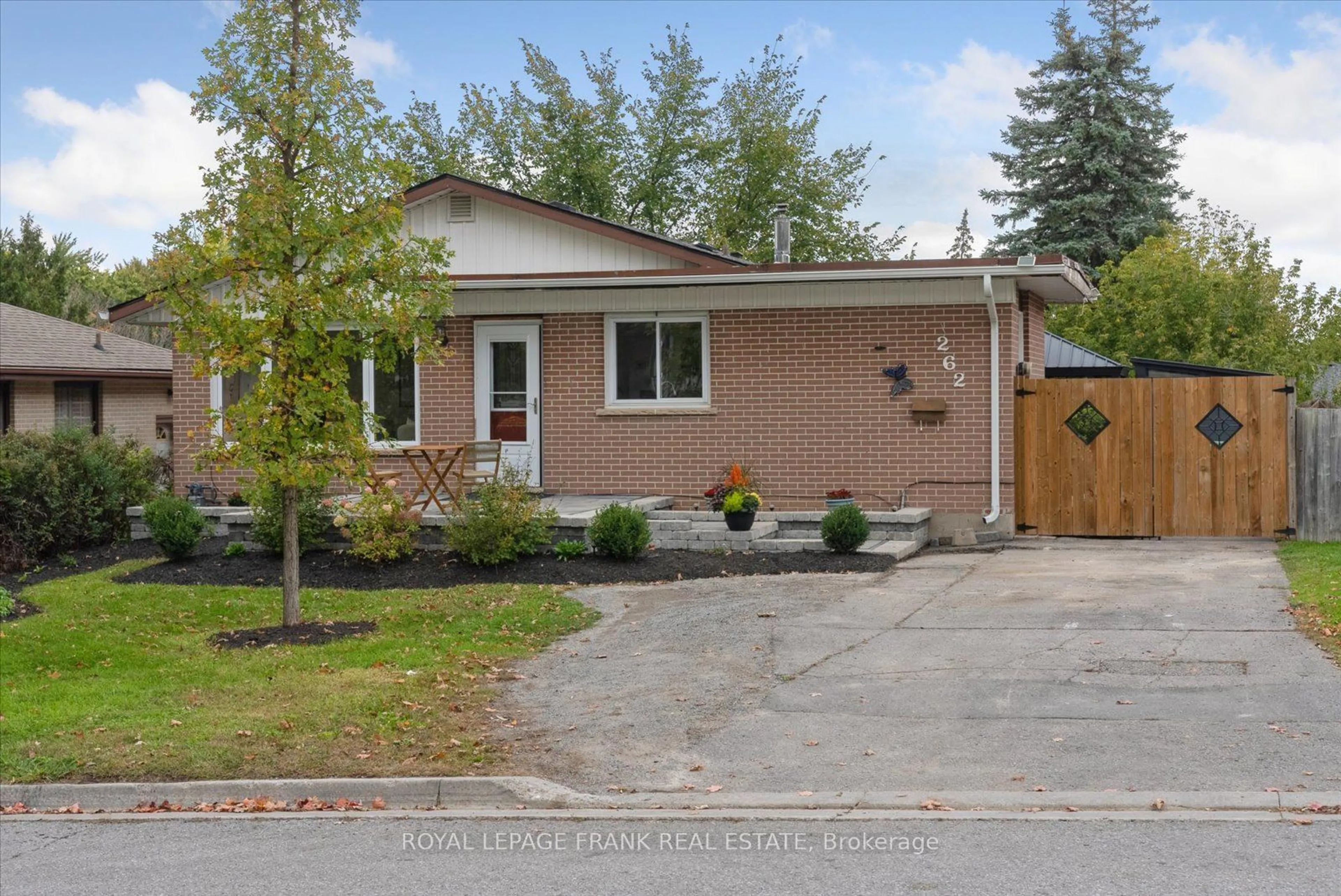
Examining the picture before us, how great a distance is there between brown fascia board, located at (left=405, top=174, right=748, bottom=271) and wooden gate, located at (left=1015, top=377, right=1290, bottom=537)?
4.20m

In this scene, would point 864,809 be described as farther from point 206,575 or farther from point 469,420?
point 469,420

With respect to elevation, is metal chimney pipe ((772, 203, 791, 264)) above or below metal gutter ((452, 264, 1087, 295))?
Result: above

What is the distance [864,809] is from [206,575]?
9.67 m

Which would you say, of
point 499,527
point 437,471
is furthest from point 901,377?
point 437,471

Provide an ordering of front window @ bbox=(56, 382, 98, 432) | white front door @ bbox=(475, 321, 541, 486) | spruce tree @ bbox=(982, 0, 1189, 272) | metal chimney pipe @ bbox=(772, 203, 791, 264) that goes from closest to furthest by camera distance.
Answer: white front door @ bbox=(475, 321, 541, 486) < metal chimney pipe @ bbox=(772, 203, 791, 264) < front window @ bbox=(56, 382, 98, 432) < spruce tree @ bbox=(982, 0, 1189, 272)

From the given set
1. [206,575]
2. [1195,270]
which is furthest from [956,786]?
[1195,270]

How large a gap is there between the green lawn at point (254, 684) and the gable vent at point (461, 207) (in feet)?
22.1

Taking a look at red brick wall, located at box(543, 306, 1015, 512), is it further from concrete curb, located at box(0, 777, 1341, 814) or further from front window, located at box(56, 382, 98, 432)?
front window, located at box(56, 382, 98, 432)

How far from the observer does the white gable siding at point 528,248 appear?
58.4 ft

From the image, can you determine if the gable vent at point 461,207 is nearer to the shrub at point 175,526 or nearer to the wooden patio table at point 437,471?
the wooden patio table at point 437,471

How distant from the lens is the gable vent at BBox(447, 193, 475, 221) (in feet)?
59.7

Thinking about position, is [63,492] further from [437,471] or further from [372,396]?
[437,471]

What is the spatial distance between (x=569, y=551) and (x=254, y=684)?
558 centimetres

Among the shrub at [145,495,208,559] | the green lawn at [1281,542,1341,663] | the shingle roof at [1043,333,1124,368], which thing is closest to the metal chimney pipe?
the shingle roof at [1043,333,1124,368]
